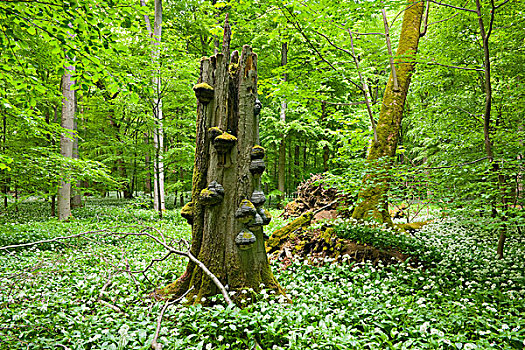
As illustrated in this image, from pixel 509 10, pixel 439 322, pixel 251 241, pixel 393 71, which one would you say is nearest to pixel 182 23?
pixel 393 71

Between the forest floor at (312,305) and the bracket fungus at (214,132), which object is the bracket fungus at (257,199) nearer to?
the bracket fungus at (214,132)

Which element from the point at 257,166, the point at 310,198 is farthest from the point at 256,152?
the point at 310,198

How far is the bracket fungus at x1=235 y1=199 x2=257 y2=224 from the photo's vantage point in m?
3.27

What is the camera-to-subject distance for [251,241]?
3.26 metres

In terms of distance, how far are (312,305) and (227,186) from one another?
181 centimetres

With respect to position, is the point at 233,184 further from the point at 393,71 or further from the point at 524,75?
the point at 524,75

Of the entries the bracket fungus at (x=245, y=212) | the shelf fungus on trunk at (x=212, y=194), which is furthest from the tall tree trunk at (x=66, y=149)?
the bracket fungus at (x=245, y=212)

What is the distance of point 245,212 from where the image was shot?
3262mm

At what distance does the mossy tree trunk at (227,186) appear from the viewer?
334 cm

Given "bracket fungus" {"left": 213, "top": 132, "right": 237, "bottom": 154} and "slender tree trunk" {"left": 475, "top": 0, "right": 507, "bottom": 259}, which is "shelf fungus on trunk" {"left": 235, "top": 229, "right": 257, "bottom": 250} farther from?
"slender tree trunk" {"left": 475, "top": 0, "right": 507, "bottom": 259}

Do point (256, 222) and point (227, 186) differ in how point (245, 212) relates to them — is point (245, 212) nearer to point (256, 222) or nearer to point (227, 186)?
Answer: point (256, 222)

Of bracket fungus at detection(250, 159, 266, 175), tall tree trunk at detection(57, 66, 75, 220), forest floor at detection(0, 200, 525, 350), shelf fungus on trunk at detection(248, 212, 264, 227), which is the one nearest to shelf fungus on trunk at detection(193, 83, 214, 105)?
bracket fungus at detection(250, 159, 266, 175)

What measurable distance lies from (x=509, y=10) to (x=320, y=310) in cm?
739

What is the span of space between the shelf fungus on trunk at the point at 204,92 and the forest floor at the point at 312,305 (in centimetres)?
195
